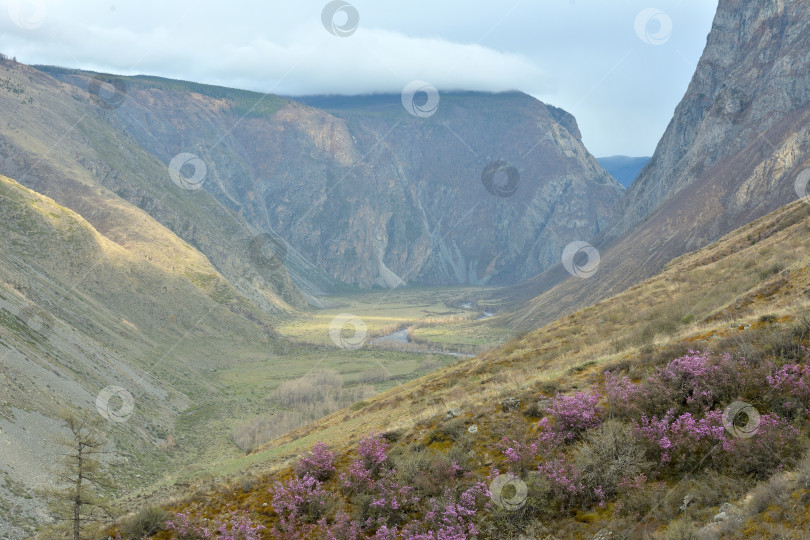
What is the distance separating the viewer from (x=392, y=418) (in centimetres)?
1764

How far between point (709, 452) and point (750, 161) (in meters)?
90.9

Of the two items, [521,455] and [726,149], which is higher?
[726,149]

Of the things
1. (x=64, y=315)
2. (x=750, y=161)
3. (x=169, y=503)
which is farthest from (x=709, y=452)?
(x=750, y=161)

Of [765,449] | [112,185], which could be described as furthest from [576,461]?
[112,185]

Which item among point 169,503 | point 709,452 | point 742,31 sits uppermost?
point 742,31

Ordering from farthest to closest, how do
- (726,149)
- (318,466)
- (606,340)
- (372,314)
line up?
(372,314)
(726,149)
(606,340)
(318,466)

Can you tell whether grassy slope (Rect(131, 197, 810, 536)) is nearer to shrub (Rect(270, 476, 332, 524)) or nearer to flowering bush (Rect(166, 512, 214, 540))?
shrub (Rect(270, 476, 332, 524))

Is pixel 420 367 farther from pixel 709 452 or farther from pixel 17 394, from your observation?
pixel 709 452

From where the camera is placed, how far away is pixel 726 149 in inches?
3750

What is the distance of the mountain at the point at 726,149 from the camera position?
74.3m

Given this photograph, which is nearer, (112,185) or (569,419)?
(569,419)

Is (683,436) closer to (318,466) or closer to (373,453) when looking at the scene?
(373,453)

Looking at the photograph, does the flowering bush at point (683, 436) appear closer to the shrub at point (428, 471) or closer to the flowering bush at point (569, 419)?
the flowering bush at point (569, 419)

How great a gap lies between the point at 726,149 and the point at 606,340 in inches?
3689
